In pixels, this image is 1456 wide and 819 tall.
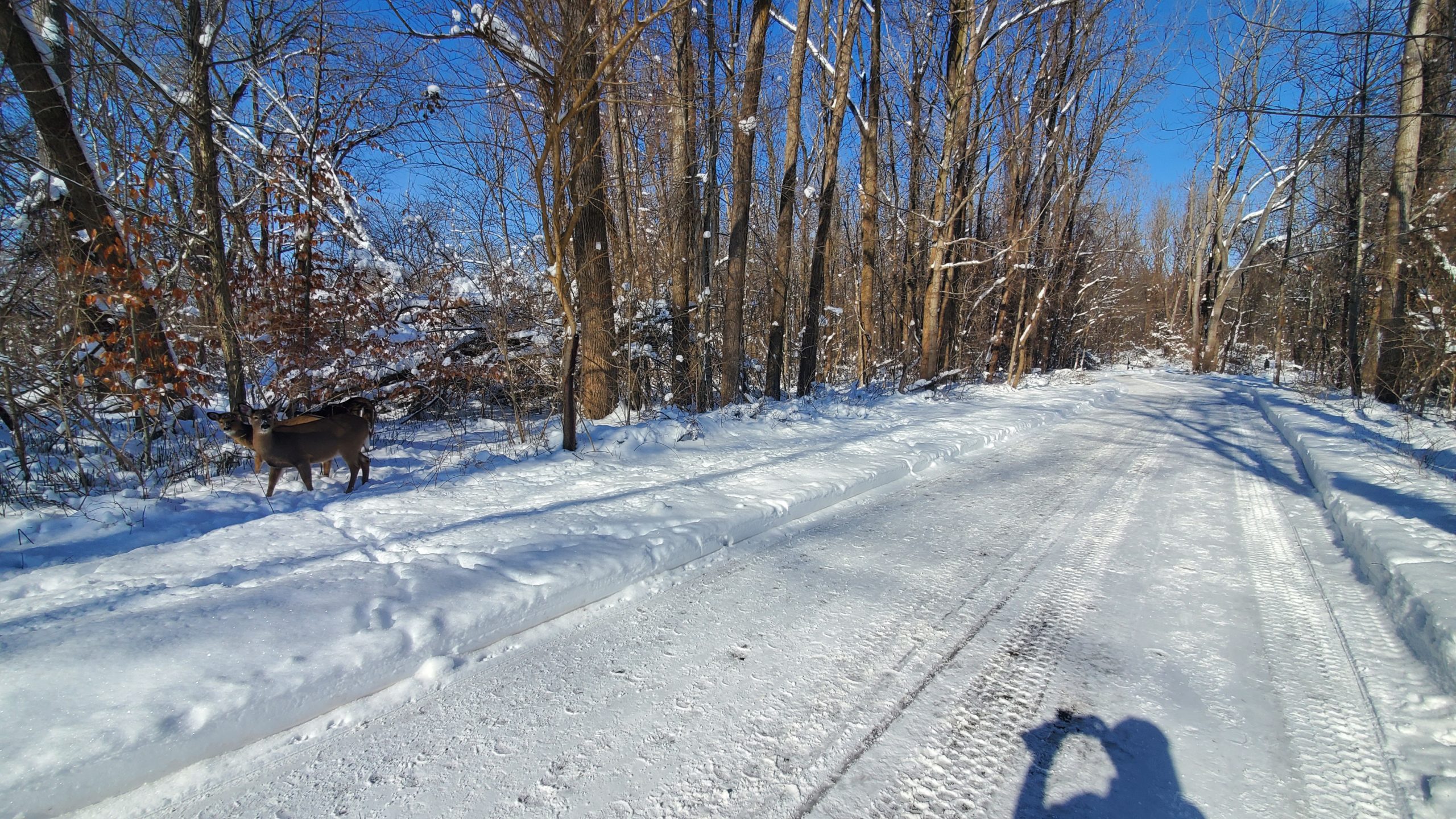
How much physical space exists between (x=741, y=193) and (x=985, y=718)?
29.4 feet

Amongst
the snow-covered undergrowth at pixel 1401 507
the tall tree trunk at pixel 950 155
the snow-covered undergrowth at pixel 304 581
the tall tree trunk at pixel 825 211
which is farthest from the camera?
the tall tree trunk at pixel 950 155

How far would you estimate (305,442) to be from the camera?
178 inches

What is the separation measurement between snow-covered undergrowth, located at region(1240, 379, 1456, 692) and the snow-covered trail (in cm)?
17

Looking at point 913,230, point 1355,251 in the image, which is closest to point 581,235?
point 913,230

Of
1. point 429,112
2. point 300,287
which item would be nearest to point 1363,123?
point 429,112

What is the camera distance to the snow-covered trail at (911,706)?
196 cm

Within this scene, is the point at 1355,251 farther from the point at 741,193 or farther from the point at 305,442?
the point at 305,442

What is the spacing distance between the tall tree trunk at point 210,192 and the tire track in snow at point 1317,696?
28.4 feet

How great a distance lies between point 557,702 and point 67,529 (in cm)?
388

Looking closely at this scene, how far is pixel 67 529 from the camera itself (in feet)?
12.4

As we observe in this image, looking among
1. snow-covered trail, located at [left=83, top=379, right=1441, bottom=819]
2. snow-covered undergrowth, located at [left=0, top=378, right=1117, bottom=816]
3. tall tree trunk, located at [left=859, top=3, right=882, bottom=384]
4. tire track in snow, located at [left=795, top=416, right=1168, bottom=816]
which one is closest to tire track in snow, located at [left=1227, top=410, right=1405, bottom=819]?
snow-covered trail, located at [left=83, top=379, right=1441, bottom=819]

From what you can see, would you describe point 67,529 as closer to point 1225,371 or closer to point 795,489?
point 795,489

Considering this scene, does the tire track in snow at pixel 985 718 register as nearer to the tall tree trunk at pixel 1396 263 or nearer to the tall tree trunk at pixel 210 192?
the tall tree trunk at pixel 210 192

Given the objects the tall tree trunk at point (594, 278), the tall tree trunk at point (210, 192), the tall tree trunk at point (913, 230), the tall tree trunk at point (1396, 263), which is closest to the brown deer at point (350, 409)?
the tall tree trunk at point (210, 192)
